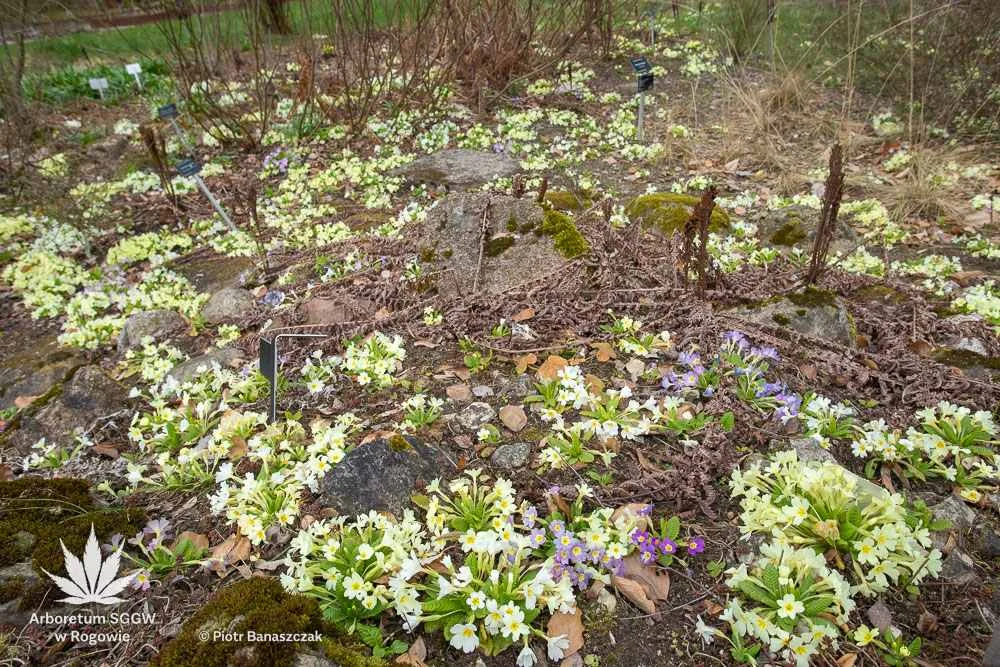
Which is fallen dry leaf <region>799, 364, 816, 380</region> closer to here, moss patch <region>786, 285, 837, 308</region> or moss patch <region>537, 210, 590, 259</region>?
moss patch <region>786, 285, 837, 308</region>

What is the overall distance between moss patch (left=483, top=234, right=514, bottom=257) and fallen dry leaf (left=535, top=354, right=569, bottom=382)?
119cm

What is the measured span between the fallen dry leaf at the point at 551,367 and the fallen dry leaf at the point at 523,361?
0.25 feet

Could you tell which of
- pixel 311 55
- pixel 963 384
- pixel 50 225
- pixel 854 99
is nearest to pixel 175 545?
pixel 963 384

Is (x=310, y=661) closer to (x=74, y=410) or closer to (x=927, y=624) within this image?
(x=927, y=624)

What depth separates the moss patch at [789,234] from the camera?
4707 mm

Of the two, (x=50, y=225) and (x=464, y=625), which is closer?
(x=464, y=625)

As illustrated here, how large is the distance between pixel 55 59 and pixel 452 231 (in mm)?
10959

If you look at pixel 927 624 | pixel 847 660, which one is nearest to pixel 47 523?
pixel 847 660

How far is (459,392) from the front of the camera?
10.8ft

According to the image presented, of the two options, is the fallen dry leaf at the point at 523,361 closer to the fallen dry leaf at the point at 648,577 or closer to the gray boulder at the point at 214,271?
Answer: the fallen dry leaf at the point at 648,577

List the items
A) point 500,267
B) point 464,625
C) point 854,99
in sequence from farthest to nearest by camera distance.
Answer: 1. point 854,99
2. point 500,267
3. point 464,625

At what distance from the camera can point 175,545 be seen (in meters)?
2.47

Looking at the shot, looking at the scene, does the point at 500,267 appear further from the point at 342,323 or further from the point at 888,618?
the point at 888,618

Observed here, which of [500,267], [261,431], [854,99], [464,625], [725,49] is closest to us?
[464,625]
